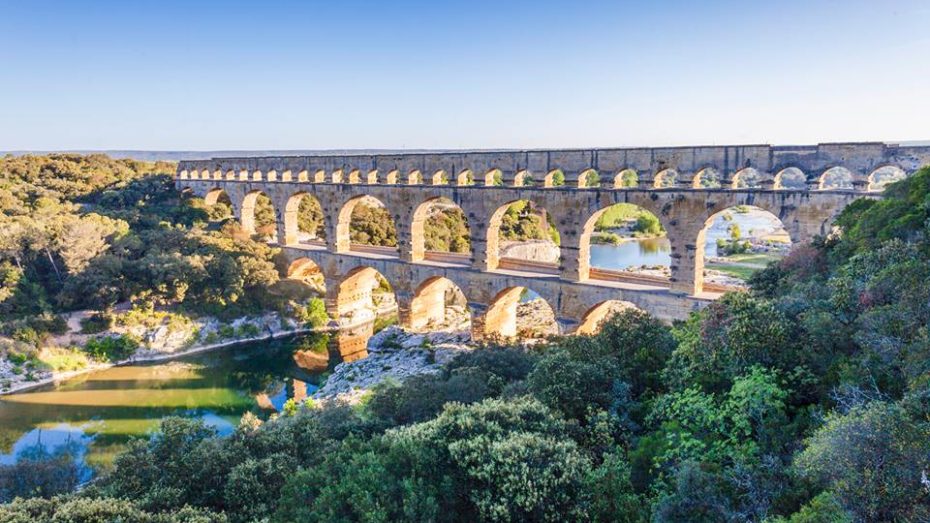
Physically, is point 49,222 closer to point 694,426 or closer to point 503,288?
point 503,288

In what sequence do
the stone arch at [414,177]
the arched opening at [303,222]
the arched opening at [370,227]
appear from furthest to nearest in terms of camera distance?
the arched opening at [370,227] → the arched opening at [303,222] → the stone arch at [414,177]

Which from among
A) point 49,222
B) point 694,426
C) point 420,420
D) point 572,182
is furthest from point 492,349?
point 49,222

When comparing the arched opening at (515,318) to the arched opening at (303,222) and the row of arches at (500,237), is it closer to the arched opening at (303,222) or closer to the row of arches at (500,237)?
the row of arches at (500,237)

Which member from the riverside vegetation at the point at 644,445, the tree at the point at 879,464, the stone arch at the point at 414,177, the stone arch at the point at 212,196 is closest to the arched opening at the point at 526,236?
the stone arch at the point at 414,177

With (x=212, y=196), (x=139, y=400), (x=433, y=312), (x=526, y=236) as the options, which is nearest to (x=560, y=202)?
(x=433, y=312)

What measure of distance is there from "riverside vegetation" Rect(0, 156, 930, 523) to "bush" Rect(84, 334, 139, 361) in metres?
11.6

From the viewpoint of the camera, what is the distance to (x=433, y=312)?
2277cm

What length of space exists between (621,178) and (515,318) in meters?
6.45

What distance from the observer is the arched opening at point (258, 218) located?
28.3 m

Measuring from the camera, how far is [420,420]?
362 inches

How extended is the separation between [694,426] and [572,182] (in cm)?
1212

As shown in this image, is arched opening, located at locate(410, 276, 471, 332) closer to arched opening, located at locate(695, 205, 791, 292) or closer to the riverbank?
the riverbank

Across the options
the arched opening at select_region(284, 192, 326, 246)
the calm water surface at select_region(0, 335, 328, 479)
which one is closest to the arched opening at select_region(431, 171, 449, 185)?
the arched opening at select_region(284, 192, 326, 246)

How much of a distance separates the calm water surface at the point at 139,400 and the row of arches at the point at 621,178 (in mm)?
7498
